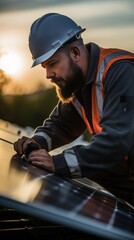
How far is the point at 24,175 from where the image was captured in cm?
189

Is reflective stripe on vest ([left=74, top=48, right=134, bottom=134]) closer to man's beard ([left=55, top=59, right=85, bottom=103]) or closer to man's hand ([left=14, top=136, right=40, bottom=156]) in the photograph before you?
man's beard ([left=55, top=59, right=85, bottom=103])

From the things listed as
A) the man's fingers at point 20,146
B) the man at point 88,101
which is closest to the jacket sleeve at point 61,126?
the man at point 88,101

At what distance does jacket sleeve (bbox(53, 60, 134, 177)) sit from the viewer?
7.41ft

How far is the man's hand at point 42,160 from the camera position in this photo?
237 centimetres

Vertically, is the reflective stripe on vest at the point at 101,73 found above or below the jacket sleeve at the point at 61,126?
above

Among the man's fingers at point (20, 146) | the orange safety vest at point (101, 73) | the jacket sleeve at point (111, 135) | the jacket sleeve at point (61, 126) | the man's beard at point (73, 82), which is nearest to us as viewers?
the jacket sleeve at point (111, 135)

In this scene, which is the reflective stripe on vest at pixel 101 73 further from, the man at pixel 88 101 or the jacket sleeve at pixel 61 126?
the jacket sleeve at pixel 61 126

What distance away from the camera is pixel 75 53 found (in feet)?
8.61

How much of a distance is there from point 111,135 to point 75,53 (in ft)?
1.90

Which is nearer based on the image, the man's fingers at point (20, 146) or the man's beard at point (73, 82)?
the man's beard at point (73, 82)

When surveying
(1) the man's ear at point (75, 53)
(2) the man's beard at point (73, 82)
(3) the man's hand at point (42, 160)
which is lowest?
(3) the man's hand at point (42, 160)

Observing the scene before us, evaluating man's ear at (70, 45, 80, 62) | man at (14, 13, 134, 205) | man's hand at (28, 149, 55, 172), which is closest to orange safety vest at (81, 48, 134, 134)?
man at (14, 13, 134, 205)

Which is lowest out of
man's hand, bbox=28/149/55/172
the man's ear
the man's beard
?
man's hand, bbox=28/149/55/172

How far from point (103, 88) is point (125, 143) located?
13.7 inches
